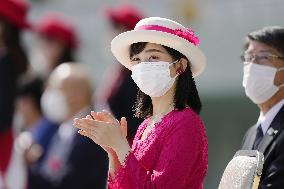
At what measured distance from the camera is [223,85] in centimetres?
1148

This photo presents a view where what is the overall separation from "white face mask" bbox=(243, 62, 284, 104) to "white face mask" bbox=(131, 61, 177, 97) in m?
1.11

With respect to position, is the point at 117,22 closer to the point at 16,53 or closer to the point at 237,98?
the point at 16,53

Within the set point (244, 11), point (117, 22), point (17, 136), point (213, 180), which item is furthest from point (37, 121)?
point (244, 11)

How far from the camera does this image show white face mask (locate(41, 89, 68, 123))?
25.3ft

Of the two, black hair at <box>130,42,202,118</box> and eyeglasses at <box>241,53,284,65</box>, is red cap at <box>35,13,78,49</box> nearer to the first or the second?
eyeglasses at <box>241,53,284,65</box>

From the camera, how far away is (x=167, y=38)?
4516 millimetres

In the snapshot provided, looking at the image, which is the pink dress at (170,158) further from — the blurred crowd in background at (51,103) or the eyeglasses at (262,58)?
the blurred crowd in background at (51,103)

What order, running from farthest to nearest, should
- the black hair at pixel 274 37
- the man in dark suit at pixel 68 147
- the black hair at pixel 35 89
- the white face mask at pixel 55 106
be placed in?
the black hair at pixel 35 89 < the white face mask at pixel 55 106 < the man in dark suit at pixel 68 147 < the black hair at pixel 274 37

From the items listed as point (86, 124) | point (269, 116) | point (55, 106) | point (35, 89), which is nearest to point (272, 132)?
point (269, 116)

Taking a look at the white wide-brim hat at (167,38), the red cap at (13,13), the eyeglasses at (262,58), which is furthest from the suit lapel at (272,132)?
the red cap at (13,13)

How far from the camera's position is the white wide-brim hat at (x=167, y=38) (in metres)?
4.51

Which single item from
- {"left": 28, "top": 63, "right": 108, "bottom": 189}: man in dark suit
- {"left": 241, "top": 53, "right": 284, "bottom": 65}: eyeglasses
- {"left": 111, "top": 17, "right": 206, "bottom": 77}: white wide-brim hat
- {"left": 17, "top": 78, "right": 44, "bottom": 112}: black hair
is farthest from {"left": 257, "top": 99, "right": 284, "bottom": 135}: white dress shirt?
{"left": 17, "top": 78, "right": 44, "bottom": 112}: black hair

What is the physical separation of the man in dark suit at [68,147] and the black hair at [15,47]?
473 millimetres

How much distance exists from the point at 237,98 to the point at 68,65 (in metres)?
3.64
